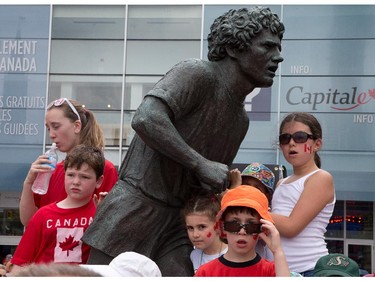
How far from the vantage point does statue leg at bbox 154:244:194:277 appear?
3012 mm

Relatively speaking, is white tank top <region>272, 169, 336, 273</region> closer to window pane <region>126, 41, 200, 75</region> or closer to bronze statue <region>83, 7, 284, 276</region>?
bronze statue <region>83, 7, 284, 276</region>

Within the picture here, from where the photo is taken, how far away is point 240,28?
2967 millimetres

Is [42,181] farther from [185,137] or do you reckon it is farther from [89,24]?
[89,24]

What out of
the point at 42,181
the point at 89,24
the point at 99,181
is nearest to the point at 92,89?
the point at 89,24

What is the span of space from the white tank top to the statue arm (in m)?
0.70

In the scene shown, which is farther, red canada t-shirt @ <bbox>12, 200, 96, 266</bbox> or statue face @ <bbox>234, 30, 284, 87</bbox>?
red canada t-shirt @ <bbox>12, 200, 96, 266</bbox>

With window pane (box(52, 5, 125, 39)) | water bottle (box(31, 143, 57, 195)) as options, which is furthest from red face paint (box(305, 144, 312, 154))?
window pane (box(52, 5, 125, 39))

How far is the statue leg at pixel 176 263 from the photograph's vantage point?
9.88 feet

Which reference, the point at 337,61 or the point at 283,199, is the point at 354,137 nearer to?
the point at 337,61

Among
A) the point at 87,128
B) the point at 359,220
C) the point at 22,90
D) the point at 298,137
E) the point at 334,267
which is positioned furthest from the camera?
the point at 359,220

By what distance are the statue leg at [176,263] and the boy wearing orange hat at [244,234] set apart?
0.14 m

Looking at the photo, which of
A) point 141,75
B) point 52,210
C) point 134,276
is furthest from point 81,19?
point 134,276

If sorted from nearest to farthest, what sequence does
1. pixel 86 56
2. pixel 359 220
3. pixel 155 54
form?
1. pixel 155 54
2. pixel 86 56
3. pixel 359 220

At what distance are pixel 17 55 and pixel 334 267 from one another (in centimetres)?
1455
